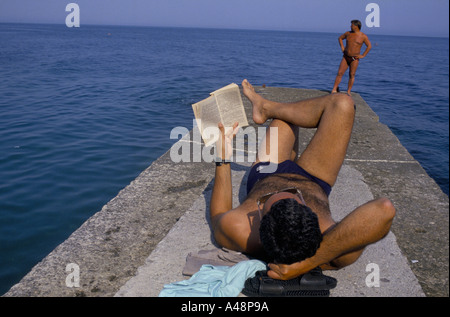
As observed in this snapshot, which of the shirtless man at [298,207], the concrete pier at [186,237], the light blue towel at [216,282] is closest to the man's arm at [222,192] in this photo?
the shirtless man at [298,207]

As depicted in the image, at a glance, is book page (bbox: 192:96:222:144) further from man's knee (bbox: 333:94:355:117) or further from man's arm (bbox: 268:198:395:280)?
man's arm (bbox: 268:198:395:280)

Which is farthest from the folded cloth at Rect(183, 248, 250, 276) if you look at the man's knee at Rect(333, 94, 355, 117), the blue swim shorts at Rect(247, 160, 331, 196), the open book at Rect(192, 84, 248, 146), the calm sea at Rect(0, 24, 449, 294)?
the calm sea at Rect(0, 24, 449, 294)

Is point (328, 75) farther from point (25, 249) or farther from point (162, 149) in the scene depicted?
point (25, 249)

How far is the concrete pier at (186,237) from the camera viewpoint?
A: 2.44 meters

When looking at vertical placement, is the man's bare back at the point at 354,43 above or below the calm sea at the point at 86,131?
above

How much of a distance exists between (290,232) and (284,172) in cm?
108

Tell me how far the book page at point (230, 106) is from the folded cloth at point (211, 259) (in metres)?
1.05

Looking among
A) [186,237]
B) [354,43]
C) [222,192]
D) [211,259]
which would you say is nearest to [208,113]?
[222,192]

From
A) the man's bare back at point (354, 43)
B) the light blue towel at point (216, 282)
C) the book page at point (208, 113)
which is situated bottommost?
the light blue towel at point (216, 282)

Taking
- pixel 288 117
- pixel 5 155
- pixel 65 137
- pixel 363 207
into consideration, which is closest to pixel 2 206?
pixel 5 155

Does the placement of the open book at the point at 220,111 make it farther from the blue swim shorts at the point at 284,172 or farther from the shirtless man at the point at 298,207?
the blue swim shorts at the point at 284,172

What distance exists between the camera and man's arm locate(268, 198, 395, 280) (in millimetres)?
1931

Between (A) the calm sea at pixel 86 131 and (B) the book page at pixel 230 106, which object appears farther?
(A) the calm sea at pixel 86 131

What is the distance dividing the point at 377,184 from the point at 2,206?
475cm
